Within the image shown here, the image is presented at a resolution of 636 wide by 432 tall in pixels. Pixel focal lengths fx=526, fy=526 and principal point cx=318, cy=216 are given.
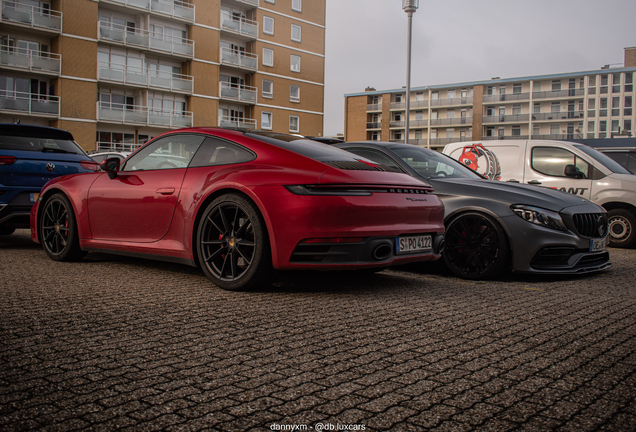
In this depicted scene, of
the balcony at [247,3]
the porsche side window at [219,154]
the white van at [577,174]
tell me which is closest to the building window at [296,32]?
the balcony at [247,3]

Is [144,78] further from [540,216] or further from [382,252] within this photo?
[382,252]

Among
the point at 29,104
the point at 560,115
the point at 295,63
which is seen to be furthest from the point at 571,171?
the point at 560,115

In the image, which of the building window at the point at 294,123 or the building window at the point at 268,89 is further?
the building window at the point at 294,123

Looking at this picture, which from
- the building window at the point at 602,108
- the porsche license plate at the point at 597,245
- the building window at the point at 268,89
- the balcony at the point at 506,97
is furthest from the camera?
the balcony at the point at 506,97

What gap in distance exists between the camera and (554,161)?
9.59 metres

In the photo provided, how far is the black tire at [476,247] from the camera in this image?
17.4 feet

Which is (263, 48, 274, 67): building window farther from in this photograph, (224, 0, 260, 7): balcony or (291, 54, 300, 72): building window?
(224, 0, 260, 7): balcony

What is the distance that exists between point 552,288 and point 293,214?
8.60 feet

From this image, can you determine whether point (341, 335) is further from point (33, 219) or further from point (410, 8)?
point (410, 8)

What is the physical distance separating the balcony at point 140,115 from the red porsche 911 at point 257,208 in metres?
35.2

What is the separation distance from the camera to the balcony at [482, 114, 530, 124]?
81.5 m

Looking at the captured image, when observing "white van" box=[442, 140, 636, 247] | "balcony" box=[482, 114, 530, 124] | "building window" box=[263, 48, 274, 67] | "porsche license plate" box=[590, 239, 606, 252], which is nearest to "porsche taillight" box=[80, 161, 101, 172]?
"porsche license plate" box=[590, 239, 606, 252]

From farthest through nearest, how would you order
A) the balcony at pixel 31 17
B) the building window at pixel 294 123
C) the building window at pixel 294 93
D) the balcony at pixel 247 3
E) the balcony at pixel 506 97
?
the balcony at pixel 506 97
the building window at pixel 294 93
the building window at pixel 294 123
the balcony at pixel 247 3
the balcony at pixel 31 17

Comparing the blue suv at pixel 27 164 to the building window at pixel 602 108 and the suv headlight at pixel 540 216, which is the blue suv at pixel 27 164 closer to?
the suv headlight at pixel 540 216
